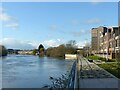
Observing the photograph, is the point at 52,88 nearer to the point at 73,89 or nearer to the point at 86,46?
the point at 73,89

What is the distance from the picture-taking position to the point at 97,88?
15.6 metres

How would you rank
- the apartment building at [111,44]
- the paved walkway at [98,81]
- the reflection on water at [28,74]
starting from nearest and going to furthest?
the paved walkway at [98,81] < the reflection on water at [28,74] < the apartment building at [111,44]

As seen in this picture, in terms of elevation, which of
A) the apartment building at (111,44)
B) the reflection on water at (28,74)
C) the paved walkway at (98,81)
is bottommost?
the reflection on water at (28,74)

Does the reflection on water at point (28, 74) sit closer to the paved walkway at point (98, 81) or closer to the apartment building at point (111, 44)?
the paved walkway at point (98, 81)

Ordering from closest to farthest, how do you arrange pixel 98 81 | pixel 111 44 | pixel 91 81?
pixel 91 81
pixel 98 81
pixel 111 44

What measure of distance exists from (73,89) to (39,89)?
12509mm

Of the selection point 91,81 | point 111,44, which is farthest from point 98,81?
point 111,44

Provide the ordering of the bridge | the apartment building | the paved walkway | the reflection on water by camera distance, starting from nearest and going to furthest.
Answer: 1. the bridge
2. the paved walkway
3. the reflection on water
4. the apartment building

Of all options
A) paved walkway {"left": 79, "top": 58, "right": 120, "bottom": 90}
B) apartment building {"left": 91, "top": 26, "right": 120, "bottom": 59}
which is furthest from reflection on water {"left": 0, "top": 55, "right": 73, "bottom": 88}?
apartment building {"left": 91, "top": 26, "right": 120, "bottom": 59}

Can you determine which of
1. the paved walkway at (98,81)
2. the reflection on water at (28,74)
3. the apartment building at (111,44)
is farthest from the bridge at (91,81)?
the apartment building at (111,44)

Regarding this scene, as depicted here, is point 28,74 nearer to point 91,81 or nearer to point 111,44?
point 91,81

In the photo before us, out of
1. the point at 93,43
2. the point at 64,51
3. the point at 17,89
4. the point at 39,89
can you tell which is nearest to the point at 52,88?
the point at 39,89

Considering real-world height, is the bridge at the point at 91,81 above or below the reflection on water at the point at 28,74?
above

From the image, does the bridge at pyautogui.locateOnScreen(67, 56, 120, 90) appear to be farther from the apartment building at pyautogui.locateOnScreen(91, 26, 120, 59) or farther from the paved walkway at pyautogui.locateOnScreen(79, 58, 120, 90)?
the apartment building at pyautogui.locateOnScreen(91, 26, 120, 59)
